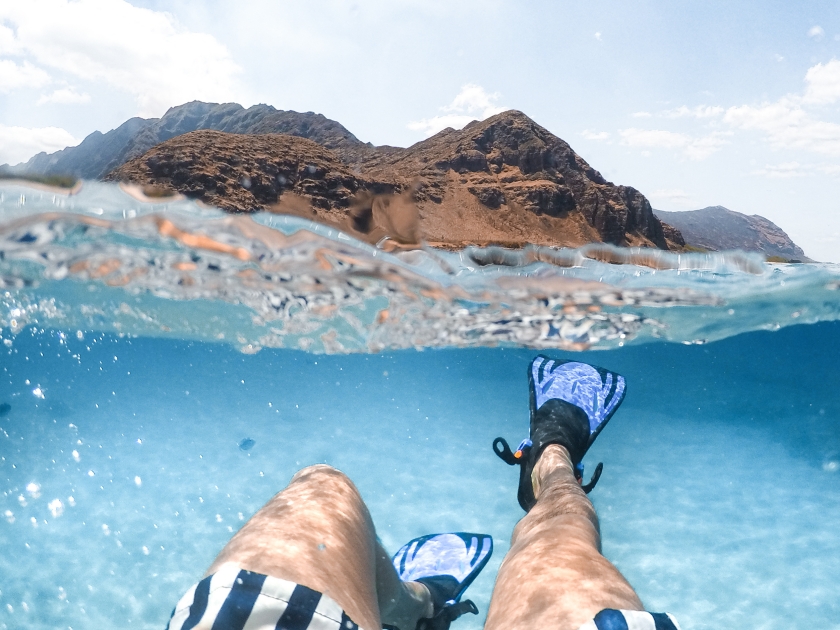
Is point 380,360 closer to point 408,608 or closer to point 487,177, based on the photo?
point 408,608

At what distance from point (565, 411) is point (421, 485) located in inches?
361

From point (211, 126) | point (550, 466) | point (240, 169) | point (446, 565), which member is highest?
point (211, 126)

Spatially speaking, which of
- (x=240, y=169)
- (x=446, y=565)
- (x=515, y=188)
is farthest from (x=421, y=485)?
(x=515, y=188)

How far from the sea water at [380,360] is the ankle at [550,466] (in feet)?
19.9

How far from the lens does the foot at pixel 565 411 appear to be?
5.18 meters

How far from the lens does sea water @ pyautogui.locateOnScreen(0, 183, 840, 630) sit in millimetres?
9961

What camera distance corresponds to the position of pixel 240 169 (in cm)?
5172

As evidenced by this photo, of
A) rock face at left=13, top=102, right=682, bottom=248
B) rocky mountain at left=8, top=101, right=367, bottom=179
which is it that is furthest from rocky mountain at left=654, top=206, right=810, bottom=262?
rocky mountain at left=8, top=101, right=367, bottom=179

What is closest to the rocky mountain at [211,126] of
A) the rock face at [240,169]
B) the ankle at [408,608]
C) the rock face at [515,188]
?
the rock face at [515,188]

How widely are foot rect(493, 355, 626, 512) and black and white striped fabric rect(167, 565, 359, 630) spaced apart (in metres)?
2.88

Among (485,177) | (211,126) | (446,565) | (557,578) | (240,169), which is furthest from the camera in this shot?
(211,126)

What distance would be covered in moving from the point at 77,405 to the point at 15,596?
125 feet

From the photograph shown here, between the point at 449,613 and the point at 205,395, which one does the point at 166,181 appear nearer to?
the point at 205,395

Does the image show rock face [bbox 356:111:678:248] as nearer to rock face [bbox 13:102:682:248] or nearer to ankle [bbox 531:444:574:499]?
rock face [bbox 13:102:682:248]
